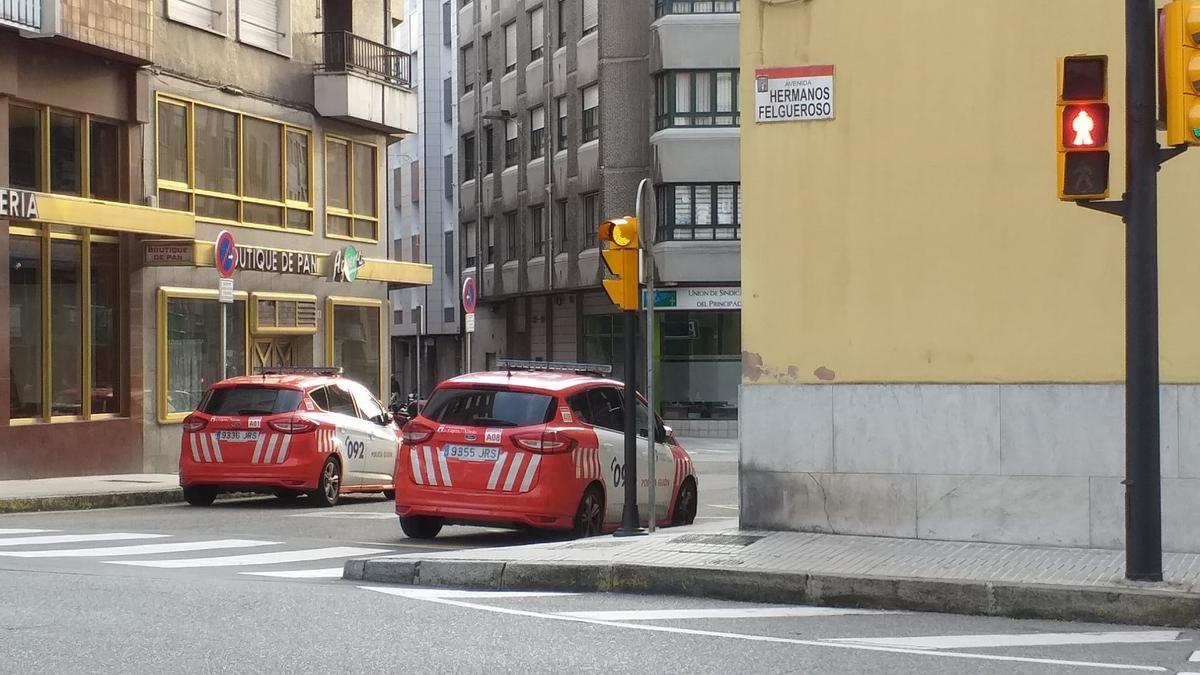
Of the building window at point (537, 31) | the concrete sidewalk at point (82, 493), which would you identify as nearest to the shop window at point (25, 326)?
the concrete sidewalk at point (82, 493)

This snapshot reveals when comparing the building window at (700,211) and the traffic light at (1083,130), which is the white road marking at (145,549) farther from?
the building window at (700,211)

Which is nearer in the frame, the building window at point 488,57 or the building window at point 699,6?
the building window at point 699,6

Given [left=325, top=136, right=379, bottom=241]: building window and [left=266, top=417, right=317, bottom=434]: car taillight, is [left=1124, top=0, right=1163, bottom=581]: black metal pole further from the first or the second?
[left=325, top=136, right=379, bottom=241]: building window

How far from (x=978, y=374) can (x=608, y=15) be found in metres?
36.3

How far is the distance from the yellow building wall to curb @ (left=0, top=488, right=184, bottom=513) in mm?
9215

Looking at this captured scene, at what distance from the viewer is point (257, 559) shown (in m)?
13.9

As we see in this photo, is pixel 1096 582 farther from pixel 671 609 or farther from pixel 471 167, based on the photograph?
pixel 471 167

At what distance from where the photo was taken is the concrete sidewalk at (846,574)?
33.8ft

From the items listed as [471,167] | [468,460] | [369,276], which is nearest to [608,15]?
[471,167]

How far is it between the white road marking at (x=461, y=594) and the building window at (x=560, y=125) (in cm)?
4090

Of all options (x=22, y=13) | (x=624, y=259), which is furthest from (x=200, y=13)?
(x=624, y=259)

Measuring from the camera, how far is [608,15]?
48.5 m

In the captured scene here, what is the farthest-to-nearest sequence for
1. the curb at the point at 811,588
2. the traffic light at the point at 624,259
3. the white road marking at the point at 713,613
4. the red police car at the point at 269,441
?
1. the red police car at the point at 269,441
2. the traffic light at the point at 624,259
3. the white road marking at the point at 713,613
4. the curb at the point at 811,588

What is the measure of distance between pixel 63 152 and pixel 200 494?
23.1 ft
